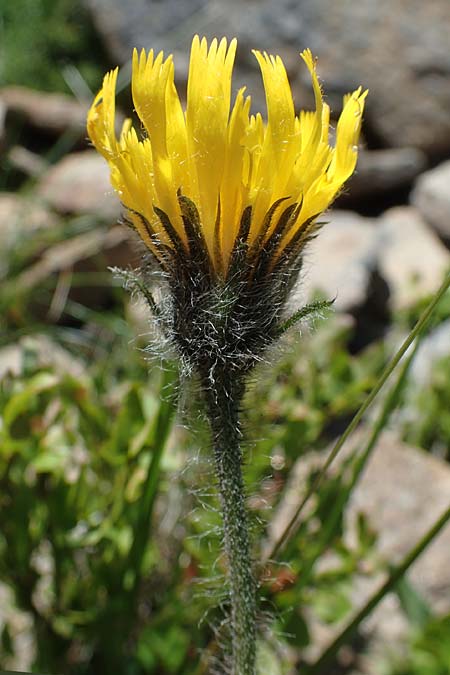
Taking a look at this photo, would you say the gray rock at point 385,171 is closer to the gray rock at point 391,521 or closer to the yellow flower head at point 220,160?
the gray rock at point 391,521

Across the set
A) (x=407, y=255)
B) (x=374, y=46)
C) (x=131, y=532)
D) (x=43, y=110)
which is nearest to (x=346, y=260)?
(x=407, y=255)

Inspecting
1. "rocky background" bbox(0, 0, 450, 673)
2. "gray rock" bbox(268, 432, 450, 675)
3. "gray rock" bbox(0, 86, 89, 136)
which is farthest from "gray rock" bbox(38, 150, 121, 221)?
"gray rock" bbox(268, 432, 450, 675)

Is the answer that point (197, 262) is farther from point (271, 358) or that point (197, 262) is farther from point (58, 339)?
point (58, 339)

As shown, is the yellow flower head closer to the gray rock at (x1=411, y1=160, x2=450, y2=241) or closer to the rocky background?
the rocky background

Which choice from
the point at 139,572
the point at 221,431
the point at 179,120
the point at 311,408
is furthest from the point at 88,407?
the point at 179,120

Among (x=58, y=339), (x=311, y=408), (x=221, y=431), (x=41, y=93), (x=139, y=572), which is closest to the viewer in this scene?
(x=221, y=431)

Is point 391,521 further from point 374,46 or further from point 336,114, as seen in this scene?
point 374,46
